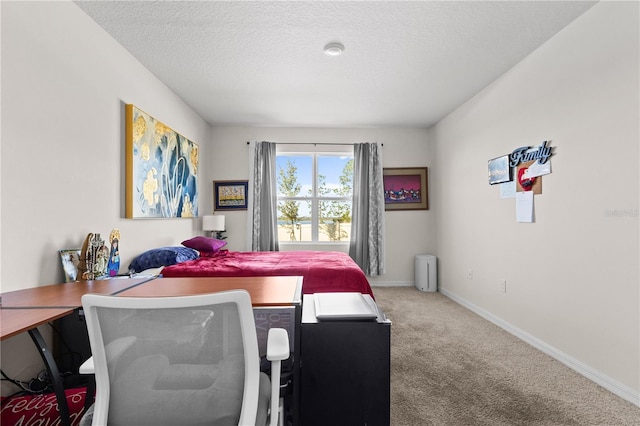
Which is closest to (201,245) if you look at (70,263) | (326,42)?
(70,263)

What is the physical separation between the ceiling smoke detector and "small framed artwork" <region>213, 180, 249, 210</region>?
105 inches

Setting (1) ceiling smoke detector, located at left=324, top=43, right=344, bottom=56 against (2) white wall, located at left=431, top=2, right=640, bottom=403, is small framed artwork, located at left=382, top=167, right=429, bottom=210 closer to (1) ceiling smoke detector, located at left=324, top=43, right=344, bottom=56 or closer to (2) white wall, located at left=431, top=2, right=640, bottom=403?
(2) white wall, located at left=431, top=2, right=640, bottom=403

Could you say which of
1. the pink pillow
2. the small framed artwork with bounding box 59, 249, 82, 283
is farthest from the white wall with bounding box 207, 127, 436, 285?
the small framed artwork with bounding box 59, 249, 82, 283

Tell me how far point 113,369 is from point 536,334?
3.12 meters

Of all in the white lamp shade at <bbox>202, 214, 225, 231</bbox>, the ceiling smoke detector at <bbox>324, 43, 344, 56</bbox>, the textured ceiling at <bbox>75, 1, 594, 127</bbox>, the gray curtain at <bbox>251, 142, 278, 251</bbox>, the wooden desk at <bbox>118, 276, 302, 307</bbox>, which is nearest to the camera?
the wooden desk at <bbox>118, 276, 302, 307</bbox>

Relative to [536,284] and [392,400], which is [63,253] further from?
[536,284]

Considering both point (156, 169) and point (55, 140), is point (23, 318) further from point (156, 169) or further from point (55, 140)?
point (156, 169)

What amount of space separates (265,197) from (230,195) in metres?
0.57

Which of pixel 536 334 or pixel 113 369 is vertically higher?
pixel 113 369

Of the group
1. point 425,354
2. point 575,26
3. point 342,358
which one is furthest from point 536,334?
point 575,26

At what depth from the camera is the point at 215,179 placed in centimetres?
473

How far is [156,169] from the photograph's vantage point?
2947 mm

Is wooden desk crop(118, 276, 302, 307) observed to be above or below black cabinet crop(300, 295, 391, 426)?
above

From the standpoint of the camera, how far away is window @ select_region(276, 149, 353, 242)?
4.91 meters
